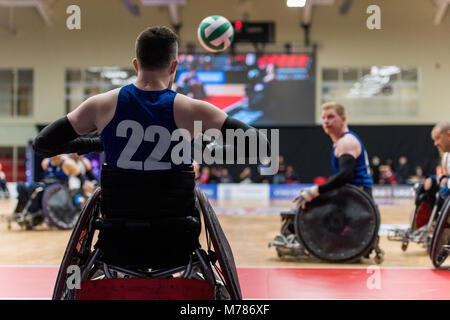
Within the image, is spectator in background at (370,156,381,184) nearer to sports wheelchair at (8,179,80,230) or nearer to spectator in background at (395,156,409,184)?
spectator in background at (395,156,409,184)

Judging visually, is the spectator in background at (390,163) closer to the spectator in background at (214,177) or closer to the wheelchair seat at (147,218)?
→ the spectator in background at (214,177)

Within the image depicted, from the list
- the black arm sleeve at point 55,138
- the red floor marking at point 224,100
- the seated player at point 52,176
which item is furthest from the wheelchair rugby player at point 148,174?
the red floor marking at point 224,100

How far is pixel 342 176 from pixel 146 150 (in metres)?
3.03

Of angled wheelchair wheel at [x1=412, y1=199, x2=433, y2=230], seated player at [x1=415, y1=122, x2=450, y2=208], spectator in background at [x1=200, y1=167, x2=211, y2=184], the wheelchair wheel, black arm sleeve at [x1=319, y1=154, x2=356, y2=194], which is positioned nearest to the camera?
seated player at [x1=415, y1=122, x2=450, y2=208]

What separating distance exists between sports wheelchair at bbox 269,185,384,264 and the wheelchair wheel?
4472 mm

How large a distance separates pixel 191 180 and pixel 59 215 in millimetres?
6621

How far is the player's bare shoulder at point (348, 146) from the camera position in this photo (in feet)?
15.9

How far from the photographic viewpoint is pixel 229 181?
19172 millimetres

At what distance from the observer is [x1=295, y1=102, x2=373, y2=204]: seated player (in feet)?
15.5

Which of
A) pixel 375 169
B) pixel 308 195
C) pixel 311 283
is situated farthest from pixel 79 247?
pixel 375 169

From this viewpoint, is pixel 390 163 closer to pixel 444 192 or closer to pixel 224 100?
pixel 224 100

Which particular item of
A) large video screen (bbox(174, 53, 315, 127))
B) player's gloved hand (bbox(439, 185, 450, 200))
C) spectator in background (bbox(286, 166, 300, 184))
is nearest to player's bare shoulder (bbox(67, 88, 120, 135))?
player's gloved hand (bbox(439, 185, 450, 200))

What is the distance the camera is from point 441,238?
4.42 meters
